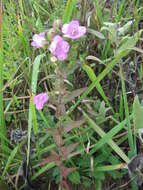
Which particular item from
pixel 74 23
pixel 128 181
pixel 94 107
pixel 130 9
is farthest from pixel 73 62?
pixel 130 9

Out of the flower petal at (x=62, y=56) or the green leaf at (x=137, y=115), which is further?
the green leaf at (x=137, y=115)

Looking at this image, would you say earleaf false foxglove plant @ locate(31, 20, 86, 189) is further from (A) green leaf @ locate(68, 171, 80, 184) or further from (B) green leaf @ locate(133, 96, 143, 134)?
(B) green leaf @ locate(133, 96, 143, 134)

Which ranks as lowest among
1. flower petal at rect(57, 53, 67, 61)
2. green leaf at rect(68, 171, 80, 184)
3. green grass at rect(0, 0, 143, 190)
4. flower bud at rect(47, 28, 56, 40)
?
green leaf at rect(68, 171, 80, 184)

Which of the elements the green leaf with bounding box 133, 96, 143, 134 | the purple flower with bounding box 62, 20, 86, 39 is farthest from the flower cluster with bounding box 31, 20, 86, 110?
the green leaf with bounding box 133, 96, 143, 134

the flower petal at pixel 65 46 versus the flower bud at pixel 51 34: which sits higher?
the flower bud at pixel 51 34

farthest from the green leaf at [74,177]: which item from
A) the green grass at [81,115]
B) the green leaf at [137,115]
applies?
the green leaf at [137,115]

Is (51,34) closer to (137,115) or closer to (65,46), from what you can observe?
(65,46)

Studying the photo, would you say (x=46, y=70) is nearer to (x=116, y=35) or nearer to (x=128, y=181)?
(x=116, y=35)

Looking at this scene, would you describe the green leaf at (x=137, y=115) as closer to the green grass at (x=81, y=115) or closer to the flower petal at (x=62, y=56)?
the green grass at (x=81, y=115)
